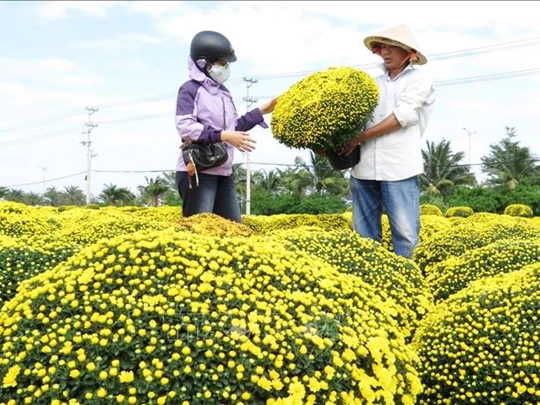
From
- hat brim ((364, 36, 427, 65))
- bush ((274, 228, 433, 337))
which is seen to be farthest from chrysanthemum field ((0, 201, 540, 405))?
hat brim ((364, 36, 427, 65))

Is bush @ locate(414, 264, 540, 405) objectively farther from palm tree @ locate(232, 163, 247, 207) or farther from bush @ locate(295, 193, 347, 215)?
palm tree @ locate(232, 163, 247, 207)

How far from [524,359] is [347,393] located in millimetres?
992

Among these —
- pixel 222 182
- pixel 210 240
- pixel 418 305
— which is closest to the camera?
pixel 210 240

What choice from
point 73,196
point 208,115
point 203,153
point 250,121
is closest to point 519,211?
point 250,121

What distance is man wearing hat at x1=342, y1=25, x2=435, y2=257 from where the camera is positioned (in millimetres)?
4871

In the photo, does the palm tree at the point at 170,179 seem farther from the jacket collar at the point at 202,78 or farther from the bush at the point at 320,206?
the jacket collar at the point at 202,78

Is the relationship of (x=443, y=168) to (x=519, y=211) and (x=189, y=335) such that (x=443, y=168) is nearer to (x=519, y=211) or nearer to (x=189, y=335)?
(x=519, y=211)

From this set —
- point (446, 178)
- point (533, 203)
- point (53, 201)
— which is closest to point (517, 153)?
point (446, 178)

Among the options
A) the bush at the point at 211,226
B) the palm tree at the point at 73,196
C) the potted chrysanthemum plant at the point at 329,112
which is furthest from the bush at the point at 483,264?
the palm tree at the point at 73,196

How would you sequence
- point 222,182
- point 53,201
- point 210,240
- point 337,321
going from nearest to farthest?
1. point 337,321
2. point 210,240
3. point 222,182
4. point 53,201

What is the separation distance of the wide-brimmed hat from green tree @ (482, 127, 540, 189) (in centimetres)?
3581

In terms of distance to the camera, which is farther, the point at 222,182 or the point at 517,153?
the point at 517,153

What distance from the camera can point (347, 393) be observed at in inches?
86.4

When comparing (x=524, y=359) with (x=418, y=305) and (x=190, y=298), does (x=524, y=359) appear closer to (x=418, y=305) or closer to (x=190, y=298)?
(x=418, y=305)
